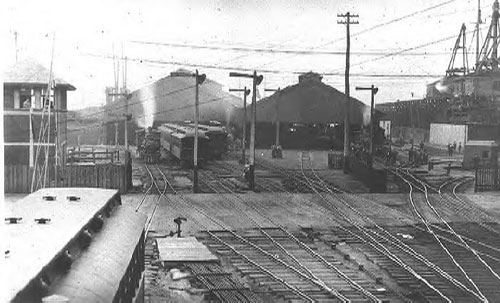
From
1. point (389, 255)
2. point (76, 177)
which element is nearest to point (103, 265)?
point (389, 255)

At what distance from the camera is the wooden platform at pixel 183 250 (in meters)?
17.2

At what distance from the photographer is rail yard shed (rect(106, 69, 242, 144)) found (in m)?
69.2

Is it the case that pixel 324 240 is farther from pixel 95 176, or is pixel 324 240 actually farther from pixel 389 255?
pixel 95 176

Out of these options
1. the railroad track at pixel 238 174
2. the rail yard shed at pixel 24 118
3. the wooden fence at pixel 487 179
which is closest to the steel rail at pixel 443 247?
the wooden fence at pixel 487 179

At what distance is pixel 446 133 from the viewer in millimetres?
65625

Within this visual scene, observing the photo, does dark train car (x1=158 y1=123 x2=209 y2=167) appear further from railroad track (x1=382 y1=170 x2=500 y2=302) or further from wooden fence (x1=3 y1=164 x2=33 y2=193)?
railroad track (x1=382 y1=170 x2=500 y2=302)

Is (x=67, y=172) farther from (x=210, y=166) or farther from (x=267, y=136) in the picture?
(x=267, y=136)

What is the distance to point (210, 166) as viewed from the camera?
4588cm

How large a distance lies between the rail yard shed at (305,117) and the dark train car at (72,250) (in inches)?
2100

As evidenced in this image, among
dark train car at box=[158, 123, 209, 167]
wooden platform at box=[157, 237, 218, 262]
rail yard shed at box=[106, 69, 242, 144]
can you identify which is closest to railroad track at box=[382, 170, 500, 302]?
wooden platform at box=[157, 237, 218, 262]

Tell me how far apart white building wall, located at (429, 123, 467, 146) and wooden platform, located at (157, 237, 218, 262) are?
1709 inches

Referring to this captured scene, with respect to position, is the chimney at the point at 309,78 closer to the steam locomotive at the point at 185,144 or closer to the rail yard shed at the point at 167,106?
the rail yard shed at the point at 167,106

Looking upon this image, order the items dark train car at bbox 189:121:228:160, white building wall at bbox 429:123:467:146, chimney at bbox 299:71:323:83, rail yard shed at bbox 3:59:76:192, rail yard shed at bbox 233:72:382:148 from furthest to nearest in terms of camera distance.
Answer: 1. chimney at bbox 299:71:323:83
2. rail yard shed at bbox 233:72:382:148
3. white building wall at bbox 429:123:467:146
4. dark train car at bbox 189:121:228:160
5. rail yard shed at bbox 3:59:76:192

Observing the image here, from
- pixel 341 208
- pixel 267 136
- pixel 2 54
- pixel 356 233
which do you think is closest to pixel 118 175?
pixel 341 208
